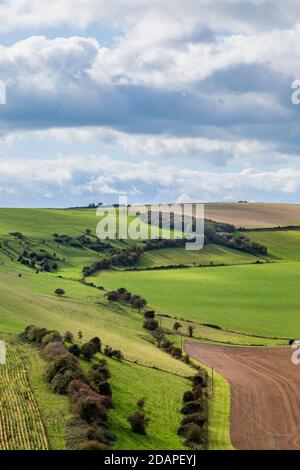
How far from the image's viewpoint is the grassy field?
120125mm

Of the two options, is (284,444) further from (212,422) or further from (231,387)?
(231,387)

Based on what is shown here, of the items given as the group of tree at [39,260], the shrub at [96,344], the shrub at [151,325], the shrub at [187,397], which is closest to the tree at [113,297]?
the shrub at [151,325]

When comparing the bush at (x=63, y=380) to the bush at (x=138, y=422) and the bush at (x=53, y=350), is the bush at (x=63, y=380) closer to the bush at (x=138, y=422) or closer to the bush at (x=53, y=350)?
the bush at (x=53, y=350)

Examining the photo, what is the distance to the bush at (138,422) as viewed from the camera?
182ft

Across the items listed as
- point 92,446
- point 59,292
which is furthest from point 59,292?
point 92,446

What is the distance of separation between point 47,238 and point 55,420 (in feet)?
488

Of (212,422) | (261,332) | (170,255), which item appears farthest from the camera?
(170,255)

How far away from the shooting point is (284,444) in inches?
2232

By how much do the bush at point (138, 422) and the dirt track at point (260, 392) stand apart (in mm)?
7796

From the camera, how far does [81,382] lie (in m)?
60.6

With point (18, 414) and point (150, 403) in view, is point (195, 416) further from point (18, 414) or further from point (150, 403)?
point (18, 414)

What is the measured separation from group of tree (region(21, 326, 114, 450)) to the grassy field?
45.4m

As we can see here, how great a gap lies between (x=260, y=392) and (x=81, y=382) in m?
23.1
